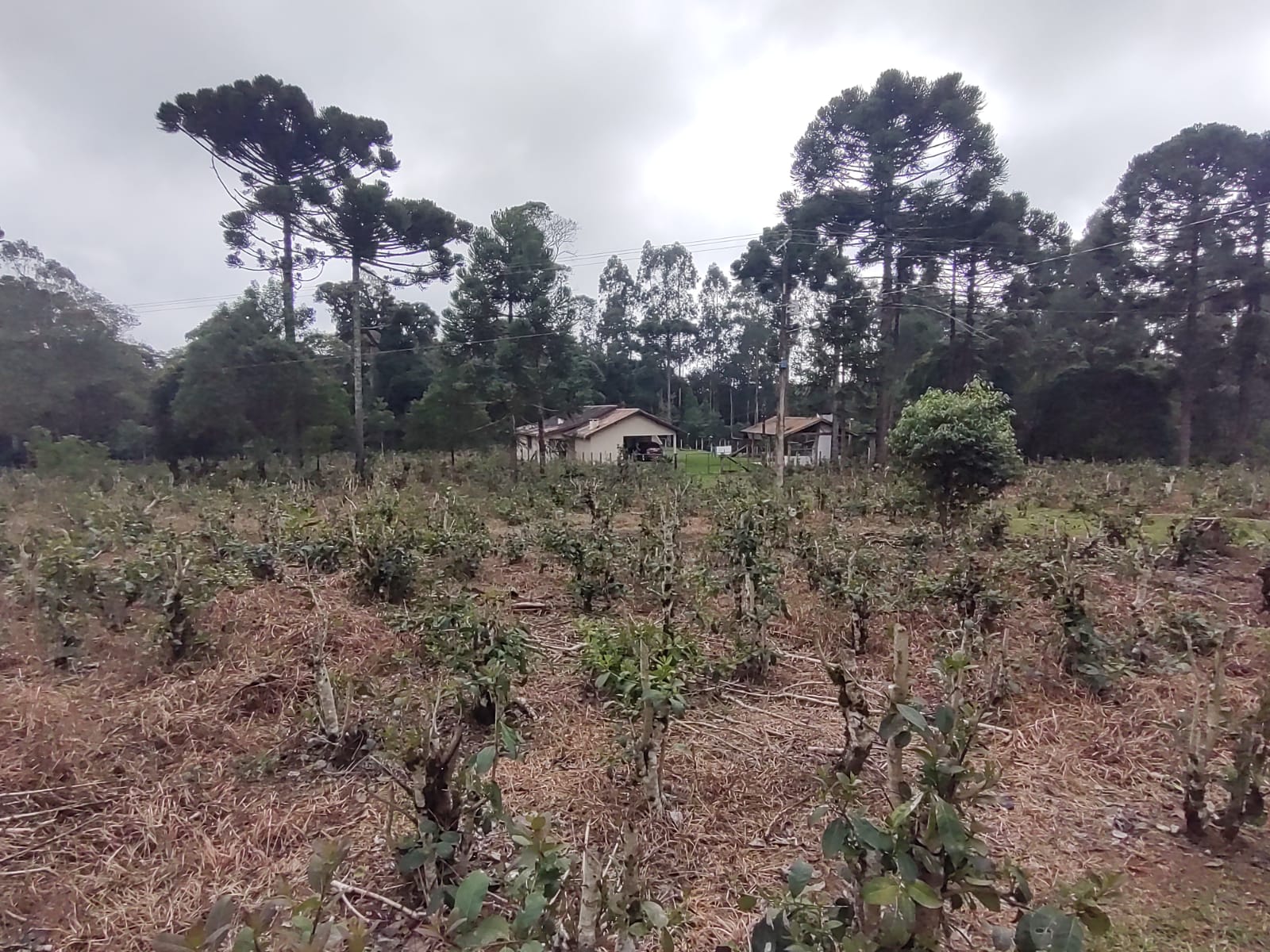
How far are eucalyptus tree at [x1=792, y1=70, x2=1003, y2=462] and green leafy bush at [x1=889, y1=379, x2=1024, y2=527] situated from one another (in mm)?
11498

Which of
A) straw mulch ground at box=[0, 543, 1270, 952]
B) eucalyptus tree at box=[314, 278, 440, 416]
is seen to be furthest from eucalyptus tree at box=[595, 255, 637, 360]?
straw mulch ground at box=[0, 543, 1270, 952]

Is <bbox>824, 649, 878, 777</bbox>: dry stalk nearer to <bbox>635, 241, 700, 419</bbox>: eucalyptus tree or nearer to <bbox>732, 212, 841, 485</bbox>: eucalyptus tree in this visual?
<bbox>732, 212, 841, 485</bbox>: eucalyptus tree

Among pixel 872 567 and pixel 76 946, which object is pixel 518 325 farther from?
pixel 76 946

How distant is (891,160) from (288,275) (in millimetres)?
16826

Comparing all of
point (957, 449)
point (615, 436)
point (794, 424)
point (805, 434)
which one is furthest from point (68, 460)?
point (794, 424)

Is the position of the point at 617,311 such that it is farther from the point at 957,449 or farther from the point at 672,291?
the point at 957,449

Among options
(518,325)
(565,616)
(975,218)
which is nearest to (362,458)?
(518,325)

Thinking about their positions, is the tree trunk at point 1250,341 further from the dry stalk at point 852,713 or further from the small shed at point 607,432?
the dry stalk at point 852,713

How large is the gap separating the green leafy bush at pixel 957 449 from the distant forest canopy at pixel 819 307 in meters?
6.58

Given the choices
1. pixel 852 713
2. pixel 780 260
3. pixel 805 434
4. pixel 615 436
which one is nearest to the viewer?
pixel 852 713

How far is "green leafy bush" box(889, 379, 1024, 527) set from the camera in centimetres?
669

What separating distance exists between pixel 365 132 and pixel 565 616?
16.4 metres

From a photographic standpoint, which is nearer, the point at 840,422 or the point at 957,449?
the point at 957,449

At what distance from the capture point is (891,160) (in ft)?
60.7
